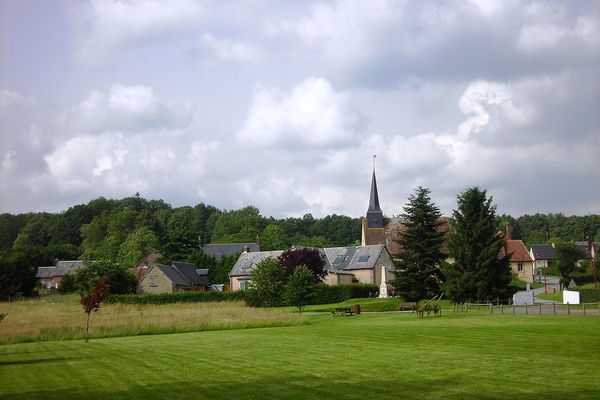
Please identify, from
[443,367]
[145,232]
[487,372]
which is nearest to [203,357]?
[443,367]

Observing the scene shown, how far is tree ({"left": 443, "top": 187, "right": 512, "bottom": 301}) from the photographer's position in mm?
55219

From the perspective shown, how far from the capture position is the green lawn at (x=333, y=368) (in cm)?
1448

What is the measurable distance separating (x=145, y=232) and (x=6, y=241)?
57.0 meters

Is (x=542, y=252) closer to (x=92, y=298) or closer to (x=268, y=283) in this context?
(x=268, y=283)

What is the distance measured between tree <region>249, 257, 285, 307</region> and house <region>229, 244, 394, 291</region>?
15.2 m

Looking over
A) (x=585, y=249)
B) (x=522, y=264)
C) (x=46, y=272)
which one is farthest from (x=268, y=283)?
(x=585, y=249)

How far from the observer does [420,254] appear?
6438 centimetres

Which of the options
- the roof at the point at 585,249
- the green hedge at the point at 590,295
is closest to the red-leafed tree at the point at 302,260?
the green hedge at the point at 590,295

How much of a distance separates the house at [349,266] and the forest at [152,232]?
709 centimetres

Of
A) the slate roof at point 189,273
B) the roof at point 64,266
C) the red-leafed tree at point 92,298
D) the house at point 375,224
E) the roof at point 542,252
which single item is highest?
the house at point 375,224

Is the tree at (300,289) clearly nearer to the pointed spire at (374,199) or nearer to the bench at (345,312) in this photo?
the bench at (345,312)

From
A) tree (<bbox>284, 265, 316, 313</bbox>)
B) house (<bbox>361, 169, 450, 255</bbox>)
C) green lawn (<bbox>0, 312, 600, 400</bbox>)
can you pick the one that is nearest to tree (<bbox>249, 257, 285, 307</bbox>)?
tree (<bbox>284, 265, 316, 313</bbox>)

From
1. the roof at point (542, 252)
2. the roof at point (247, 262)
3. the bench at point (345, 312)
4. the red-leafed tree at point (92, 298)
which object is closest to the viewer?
the red-leafed tree at point (92, 298)

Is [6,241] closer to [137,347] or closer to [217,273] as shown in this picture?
[217,273]
